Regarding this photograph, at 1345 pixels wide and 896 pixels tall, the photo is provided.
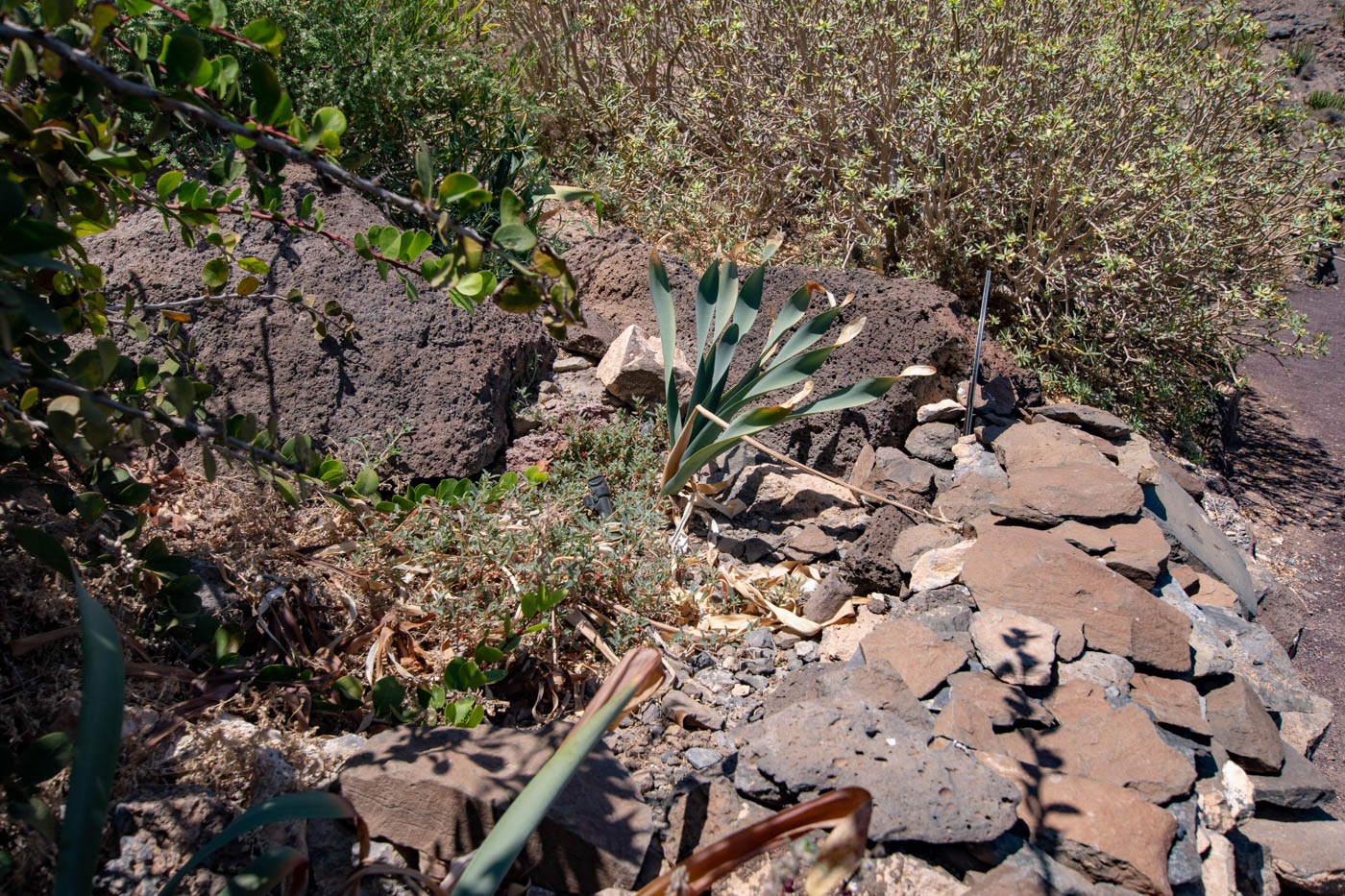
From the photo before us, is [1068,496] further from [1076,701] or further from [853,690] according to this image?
[853,690]

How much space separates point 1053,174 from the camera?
163 inches

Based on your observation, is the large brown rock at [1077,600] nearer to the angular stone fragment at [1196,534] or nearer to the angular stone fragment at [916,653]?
the angular stone fragment at [916,653]

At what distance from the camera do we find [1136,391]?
446 cm

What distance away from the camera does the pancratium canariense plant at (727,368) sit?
282 centimetres

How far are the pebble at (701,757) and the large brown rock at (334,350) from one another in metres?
1.26

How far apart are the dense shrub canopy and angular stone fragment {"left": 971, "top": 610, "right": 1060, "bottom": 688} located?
2.20m

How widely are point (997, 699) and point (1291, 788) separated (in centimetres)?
84

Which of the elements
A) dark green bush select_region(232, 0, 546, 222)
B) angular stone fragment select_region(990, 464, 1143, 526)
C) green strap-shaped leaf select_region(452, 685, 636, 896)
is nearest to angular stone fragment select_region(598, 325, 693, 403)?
dark green bush select_region(232, 0, 546, 222)

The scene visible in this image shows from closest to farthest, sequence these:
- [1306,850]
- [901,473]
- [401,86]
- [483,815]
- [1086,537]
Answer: [483,815], [1306,850], [1086,537], [901,473], [401,86]

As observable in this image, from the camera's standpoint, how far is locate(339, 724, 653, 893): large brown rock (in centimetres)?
157

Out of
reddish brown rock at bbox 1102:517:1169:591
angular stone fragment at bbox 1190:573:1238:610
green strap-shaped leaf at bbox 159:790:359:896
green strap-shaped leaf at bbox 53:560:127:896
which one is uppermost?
green strap-shaped leaf at bbox 53:560:127:896

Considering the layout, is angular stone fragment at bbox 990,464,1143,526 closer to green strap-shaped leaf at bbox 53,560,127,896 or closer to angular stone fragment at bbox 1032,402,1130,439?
angular stone fragment at bbox 1032,402,1130,439

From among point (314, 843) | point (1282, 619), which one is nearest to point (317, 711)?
point (314, 843)

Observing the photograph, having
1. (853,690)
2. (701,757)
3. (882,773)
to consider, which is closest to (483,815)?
(701,757)
